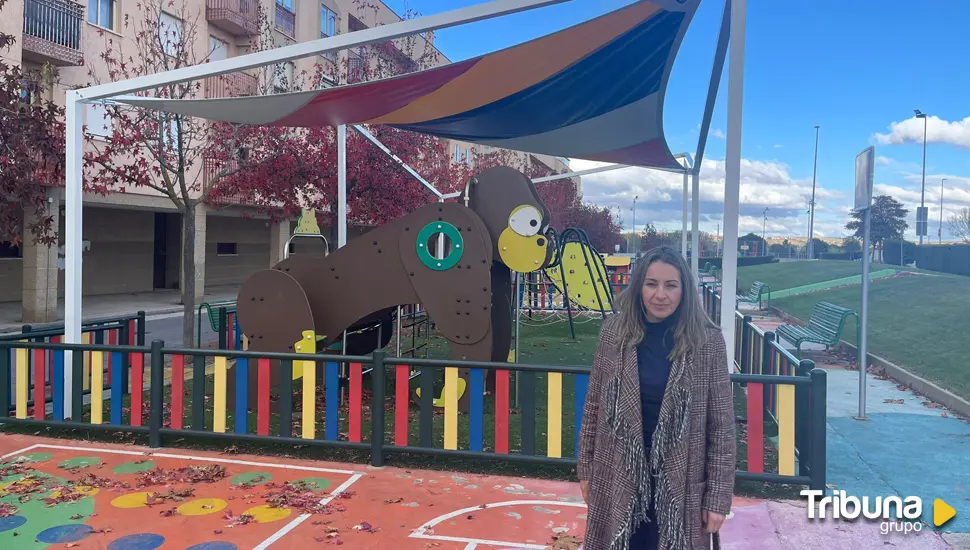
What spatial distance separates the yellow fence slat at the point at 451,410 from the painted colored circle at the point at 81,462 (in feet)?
9.23

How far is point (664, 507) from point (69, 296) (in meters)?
6.31

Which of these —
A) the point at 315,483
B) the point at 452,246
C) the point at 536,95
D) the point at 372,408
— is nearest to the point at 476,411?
the point at 372,408

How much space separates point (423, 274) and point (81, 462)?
3411mm

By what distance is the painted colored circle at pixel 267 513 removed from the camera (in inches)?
172

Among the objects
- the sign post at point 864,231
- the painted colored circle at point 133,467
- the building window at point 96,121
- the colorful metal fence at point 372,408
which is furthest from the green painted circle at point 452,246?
the building window at point 96,121

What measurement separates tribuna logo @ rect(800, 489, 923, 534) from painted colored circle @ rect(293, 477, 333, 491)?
10.9 feet

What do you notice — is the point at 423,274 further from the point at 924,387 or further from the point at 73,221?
the point at 924,387

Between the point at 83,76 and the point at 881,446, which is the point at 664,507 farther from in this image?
the point at 83,76

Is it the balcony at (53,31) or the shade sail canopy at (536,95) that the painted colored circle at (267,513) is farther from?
the balcony at (53,31)

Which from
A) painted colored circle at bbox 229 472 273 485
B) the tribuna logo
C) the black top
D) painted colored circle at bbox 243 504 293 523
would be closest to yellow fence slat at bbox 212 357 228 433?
painted colored circle at bbox 229 472 273 485

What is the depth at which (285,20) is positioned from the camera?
26.8 metres

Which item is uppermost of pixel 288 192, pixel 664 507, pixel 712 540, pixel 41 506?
pixel 288 192

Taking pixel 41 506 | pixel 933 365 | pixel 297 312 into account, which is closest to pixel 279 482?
pixel 41 506

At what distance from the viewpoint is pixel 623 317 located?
2676mm
